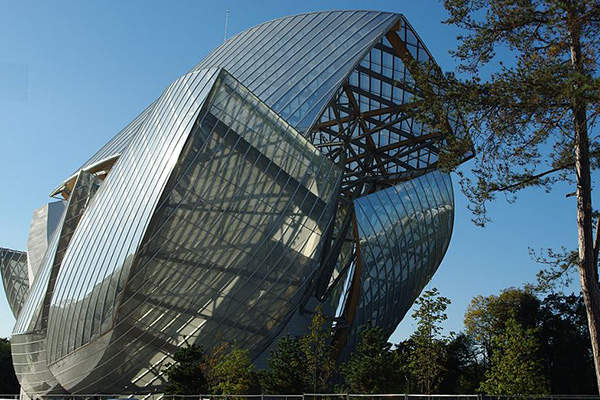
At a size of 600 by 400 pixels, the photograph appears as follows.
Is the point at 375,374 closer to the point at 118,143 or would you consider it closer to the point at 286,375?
the point at 286,375

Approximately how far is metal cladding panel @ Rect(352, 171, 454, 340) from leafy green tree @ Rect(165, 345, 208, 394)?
Answer: 1447 cm

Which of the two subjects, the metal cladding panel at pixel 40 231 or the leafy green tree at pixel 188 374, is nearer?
the leafy green tree at pixel 188 374

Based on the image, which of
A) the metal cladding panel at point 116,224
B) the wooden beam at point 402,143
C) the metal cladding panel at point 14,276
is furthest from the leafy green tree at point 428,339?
the metal cladding panel at point 14,276

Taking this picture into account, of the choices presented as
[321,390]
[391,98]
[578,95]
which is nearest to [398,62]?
[391,98]

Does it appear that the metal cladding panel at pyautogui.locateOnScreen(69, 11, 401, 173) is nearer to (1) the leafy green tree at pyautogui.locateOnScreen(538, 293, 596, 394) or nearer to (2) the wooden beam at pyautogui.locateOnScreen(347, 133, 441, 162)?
(2) the wooden beam at pyautogui.locateOnScreen(347, 133, 441, 162)

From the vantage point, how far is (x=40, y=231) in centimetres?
5819

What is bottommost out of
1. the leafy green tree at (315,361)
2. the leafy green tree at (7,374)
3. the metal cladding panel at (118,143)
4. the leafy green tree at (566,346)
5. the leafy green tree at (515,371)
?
the leafy green tree at (515,371)

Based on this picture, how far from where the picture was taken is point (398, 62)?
154 feet

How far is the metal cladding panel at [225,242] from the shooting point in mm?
33844

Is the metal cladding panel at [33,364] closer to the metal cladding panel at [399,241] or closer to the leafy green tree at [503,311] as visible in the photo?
the metal cladding panel at [399,241]

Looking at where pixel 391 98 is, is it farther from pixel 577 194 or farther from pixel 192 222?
pixel 577 194

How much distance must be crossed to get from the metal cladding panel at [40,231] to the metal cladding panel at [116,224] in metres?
17.4

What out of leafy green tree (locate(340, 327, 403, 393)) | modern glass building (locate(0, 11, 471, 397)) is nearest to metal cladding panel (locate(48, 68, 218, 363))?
modern glass building (locate(0, 11, 471, 397))

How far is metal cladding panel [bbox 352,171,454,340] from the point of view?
44.0 metres
